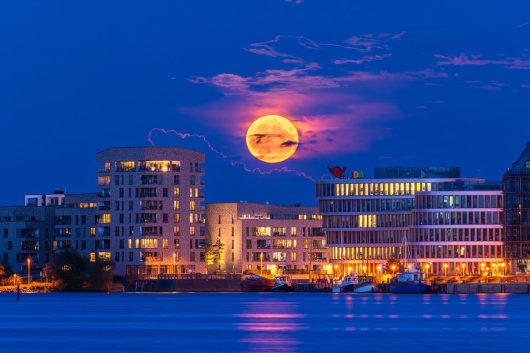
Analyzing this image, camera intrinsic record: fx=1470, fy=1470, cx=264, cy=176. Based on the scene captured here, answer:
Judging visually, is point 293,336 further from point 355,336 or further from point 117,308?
point 117,308

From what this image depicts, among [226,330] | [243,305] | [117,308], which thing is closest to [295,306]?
[243,305]

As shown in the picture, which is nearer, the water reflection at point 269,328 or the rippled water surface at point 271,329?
the water reflection at point 269,328

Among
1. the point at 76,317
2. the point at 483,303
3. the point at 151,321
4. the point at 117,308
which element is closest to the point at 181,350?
the point at 151,321

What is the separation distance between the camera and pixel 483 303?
178250 millimetres

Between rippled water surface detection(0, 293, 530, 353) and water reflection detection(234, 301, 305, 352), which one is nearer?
water reflection detection(234, 301, 305, 352)

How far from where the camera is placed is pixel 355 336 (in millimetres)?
105062

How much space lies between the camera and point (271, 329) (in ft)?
374

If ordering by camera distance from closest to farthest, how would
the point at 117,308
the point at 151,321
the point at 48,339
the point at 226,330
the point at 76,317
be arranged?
1. the point at 48,339
2. the point at 226,330
3. the point at 151,321
4. the point at 76,317
5. the point at 117,308

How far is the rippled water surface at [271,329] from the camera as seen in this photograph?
9525 cm

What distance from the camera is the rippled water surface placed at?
313 ft

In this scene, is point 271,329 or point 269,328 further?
point 269,328

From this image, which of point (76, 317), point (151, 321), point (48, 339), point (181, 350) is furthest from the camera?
point (76, 317)

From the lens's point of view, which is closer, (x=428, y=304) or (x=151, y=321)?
(x=151, y=321)

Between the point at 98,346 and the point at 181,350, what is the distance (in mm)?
8058
